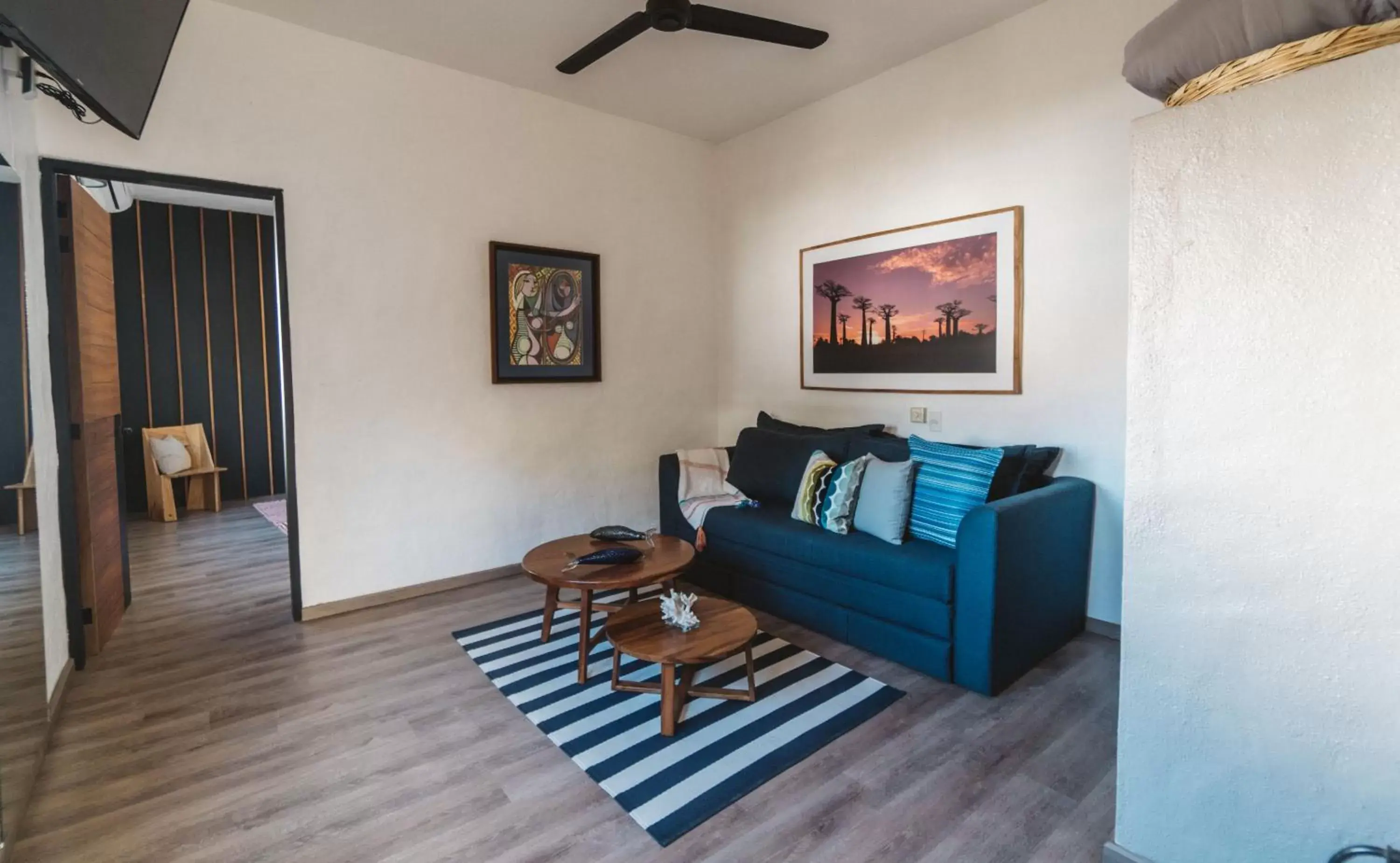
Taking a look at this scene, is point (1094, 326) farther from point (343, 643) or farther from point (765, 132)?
point (343, 643)

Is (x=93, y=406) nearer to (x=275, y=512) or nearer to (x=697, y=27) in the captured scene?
(x=275, y=512)

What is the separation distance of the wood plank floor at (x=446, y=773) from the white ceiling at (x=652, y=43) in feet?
9.81

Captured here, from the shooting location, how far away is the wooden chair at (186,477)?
18.0ft

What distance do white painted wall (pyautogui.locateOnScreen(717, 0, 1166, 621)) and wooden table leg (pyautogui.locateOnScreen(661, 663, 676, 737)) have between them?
2130mm

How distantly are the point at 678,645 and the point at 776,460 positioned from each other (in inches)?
66.2

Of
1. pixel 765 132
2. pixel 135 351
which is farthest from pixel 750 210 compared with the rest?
pixel 135 351

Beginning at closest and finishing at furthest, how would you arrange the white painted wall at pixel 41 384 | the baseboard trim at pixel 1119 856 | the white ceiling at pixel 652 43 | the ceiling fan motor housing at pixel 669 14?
the baseboard trim at pixel 1119 856 < the white painted wall at pixel 41 384 < the ceiling fan motor housing at pixel 669 14 < the white ceiling at pixel 652 43

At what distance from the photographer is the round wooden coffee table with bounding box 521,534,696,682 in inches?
104

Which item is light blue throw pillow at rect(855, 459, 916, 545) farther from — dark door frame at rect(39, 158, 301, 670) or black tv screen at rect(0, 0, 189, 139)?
dark door frame at rect(39, 158, 301, 670)

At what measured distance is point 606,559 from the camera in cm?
276

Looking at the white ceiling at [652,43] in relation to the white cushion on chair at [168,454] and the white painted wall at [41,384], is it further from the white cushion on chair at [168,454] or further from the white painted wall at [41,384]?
the white cushion on chair at [168,454]

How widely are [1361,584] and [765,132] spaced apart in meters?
4.20

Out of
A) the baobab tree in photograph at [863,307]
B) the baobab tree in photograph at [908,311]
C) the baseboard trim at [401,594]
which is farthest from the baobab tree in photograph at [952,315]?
the baseboard trim at [401,594]

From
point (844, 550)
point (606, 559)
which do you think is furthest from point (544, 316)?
point (844, 550)
